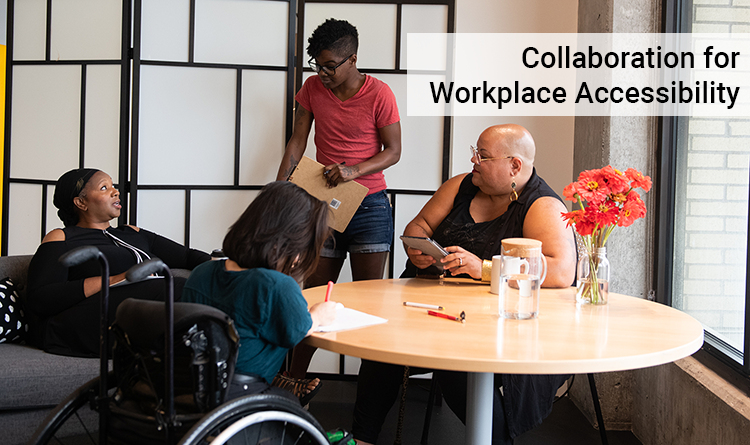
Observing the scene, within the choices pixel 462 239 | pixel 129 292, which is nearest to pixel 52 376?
pixel 129 292

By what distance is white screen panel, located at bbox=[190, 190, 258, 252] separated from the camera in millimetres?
3256

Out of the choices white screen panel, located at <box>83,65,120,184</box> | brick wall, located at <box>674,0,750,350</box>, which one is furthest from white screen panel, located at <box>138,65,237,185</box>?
brick wall, located at <box>674,0,750,350</box>

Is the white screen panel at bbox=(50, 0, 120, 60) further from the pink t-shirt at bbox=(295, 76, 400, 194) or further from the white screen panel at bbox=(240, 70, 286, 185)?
the pink t-shirt at bbox=(295, 76, 400, 194)

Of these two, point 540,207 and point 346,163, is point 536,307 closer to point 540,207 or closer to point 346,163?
point 540,207

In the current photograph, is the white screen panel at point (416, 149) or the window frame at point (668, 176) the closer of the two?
the window frame at point (668, 176)

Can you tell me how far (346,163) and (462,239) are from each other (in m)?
0.84

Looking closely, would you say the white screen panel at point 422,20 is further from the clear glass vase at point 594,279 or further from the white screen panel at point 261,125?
the clear glass vase at point 594,279

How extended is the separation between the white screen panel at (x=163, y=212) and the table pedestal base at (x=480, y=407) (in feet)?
7.27

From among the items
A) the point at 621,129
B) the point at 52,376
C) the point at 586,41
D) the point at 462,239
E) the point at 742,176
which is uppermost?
the point at 586,41

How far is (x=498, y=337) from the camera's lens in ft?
4.38

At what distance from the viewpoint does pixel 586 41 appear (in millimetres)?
3004

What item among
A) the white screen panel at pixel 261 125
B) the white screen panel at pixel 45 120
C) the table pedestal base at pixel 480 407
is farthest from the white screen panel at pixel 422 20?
the table pedestal base at pixel 480 407

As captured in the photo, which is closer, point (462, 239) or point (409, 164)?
point (462, 239)

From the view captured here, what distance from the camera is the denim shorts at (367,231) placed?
2760mm
